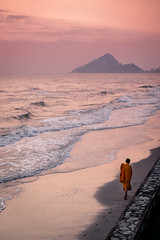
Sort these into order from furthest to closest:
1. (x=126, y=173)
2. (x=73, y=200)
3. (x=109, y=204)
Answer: (x=73, y=200)
(x=109, y=204)
(x=126, y=173)

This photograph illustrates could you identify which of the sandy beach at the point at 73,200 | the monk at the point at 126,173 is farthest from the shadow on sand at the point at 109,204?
the monk at the point at 126,173

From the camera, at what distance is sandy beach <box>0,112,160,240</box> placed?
764 cm

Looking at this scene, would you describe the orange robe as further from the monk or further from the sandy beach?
the sandy beach

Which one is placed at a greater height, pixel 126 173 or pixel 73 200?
pixel 126 173

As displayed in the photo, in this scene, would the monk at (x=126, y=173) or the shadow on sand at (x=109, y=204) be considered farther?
the monk at (x=126, y=173)

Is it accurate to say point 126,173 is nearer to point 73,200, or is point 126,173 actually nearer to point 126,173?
point 126,173

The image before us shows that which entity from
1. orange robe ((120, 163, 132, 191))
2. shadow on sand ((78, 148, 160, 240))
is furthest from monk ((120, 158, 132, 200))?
shadow on sand ((78, 148, 160, 240))

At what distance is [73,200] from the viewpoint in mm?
9586

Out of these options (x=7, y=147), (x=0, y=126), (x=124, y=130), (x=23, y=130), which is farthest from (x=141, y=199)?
(x=0, y=126)

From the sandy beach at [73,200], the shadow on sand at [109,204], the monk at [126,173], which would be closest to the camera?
the shadow on sand at [109,204]

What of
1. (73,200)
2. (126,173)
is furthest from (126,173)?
(73,200)

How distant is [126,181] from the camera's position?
916 centimetres

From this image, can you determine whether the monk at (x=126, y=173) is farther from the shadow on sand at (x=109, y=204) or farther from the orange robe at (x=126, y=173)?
the shadow on sand at (x=109, y=204)

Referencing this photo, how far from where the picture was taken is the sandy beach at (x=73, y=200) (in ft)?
25.1
